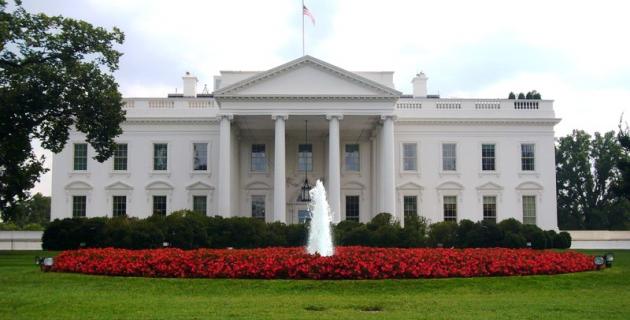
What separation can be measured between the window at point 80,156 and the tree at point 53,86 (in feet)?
44.0

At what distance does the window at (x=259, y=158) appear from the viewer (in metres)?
45.5

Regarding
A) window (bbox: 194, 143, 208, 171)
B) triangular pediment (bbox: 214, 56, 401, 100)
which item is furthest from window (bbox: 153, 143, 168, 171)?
triangular pediment (bbox: 214, 56, 401, 100)

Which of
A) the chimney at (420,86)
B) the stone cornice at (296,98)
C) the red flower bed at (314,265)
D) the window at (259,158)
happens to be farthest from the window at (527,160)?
the red flower bed at (314,265)

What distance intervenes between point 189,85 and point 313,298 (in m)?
36.5

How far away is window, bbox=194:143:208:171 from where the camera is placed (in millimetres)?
44656

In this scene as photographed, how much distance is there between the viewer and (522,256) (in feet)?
69.4

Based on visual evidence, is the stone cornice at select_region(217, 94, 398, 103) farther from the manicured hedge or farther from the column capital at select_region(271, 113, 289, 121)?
the manicured hedge

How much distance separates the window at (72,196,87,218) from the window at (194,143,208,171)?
7.16m

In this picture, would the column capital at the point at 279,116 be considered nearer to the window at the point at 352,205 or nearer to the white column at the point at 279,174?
the white column at the point at 279,174

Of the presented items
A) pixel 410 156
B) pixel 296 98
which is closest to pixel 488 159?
pixel 410 156

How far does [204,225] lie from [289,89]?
36.9 feet

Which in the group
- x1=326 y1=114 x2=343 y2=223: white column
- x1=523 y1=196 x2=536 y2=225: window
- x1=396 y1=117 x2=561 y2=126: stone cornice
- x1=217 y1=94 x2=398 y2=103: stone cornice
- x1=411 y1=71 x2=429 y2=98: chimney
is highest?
x1=411 y1=71 x2=429 y2=98: chimney

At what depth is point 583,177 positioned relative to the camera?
6512 centimetres

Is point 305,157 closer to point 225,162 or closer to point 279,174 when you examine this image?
point 279,174
